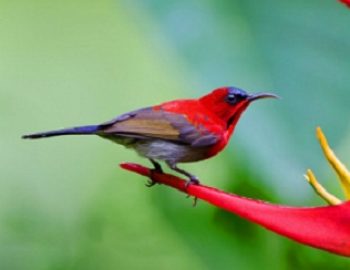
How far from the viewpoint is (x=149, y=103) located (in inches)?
42.2

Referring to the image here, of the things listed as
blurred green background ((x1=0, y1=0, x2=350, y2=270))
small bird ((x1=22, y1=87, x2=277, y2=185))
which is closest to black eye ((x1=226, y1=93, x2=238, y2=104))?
small bird ((x1=22, y1=87, x2=277, y2=185))

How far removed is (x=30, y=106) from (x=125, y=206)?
0.49ft

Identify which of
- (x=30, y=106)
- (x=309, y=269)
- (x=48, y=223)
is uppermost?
(x=30, y=106)

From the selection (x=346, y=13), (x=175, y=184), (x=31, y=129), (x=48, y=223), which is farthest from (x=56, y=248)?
(x=175, y=184)

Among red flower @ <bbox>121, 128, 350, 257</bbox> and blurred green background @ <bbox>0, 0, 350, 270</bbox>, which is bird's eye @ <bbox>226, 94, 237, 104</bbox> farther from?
blurred green background @ <bbox>0, 0, 350, 270</bbox>

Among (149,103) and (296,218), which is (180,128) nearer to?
(296,218)

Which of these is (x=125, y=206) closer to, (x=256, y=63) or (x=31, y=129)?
(x=31, y=129)

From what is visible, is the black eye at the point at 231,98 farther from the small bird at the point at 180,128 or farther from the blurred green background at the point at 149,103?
the blurred green background at the point at 149,103

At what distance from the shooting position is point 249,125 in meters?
0.96

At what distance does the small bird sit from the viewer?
61cm

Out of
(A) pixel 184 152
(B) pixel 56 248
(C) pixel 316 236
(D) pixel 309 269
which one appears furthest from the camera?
(B) pixel 56 248

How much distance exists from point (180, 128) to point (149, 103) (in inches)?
16.2

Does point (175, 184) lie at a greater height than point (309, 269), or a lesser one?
greater

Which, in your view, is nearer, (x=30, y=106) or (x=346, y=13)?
(x=346, y=13)
